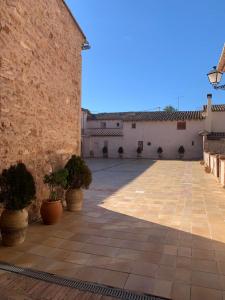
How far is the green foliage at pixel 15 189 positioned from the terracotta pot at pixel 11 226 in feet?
0.31

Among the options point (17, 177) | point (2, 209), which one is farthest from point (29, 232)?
point (17, 177)

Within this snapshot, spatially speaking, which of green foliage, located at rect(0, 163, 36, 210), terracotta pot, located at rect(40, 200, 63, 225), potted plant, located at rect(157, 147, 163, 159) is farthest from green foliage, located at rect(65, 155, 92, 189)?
potted plant, located at rect(157, 147, 163, 159)

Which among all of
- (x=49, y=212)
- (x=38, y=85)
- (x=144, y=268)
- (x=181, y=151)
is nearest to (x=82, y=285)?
(x=144, y=268)

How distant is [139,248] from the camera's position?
396cm

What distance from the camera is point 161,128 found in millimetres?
29391

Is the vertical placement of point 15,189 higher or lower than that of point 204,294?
higher

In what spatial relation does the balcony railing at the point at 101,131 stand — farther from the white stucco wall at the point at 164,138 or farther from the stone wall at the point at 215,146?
the stone wall at the point at 215,146

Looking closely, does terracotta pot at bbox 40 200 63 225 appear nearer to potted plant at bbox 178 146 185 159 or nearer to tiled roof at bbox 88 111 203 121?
potted plant at bbox 178 146 185 159

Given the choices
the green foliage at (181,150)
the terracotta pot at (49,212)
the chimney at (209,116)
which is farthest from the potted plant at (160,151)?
the terracotta pot at (49,212)

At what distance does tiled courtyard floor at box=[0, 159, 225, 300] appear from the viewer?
302cm

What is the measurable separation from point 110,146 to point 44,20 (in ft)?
84.8

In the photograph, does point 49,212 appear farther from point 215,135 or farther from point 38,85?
point 215,135

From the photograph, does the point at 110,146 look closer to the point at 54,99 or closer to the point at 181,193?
the point at 181,193

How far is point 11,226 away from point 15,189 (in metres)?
0.56
